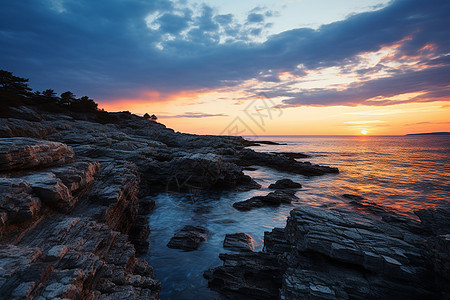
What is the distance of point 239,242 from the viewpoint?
45.2 ft

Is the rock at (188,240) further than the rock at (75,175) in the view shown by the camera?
Yes

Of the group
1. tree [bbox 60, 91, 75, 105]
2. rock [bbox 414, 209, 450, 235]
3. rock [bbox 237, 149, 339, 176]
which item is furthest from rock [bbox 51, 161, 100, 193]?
tree [bbox 60, 91, 75, 105]

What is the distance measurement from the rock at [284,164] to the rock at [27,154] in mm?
36742

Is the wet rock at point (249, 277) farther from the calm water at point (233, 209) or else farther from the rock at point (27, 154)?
the rock at point (27, 154)

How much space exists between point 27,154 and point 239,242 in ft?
41.9

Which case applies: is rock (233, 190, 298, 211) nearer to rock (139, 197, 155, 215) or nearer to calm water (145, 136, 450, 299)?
calm water (145, 136, 450, 299)

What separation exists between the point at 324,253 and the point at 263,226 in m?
9.21

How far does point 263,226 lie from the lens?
55.3 ft

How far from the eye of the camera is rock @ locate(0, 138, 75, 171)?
29.6ft

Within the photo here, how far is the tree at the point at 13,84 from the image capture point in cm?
5376

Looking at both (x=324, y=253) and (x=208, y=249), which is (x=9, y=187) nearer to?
(x=208, y=249)

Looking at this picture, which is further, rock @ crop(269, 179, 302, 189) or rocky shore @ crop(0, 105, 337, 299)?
rock @ crop(269, 179, 302, 189)

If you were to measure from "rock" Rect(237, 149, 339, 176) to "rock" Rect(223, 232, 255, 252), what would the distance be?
94.5 ft

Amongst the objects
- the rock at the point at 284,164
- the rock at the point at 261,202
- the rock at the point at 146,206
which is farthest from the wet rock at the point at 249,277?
the rock at the point at 284,164
